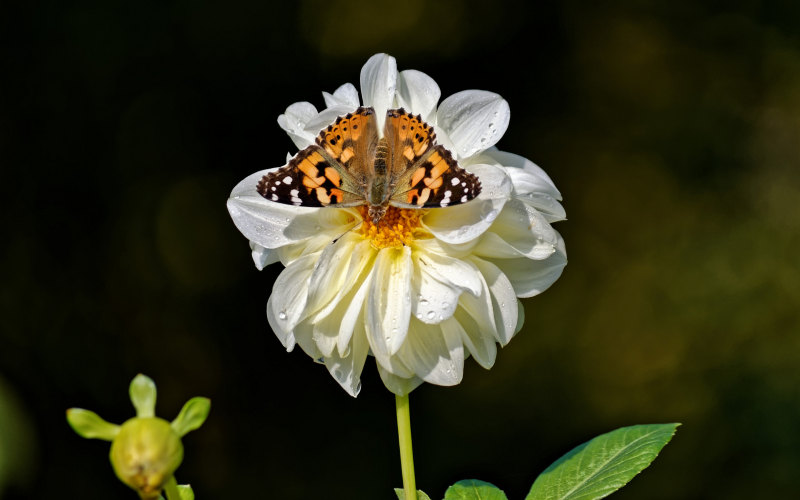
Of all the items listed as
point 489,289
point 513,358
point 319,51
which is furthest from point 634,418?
point 489,289

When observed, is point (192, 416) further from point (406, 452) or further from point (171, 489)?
point (406, 452)

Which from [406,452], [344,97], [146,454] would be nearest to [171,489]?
[146,454]

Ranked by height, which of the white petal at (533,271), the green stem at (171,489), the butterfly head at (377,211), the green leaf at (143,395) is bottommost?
the green stem at (171,489)

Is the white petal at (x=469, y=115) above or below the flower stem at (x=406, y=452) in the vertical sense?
above

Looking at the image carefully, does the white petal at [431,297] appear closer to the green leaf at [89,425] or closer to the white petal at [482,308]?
the white petal at [482,308]

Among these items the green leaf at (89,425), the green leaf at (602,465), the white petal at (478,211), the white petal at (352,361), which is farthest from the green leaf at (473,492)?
the green leaf at (89,425)

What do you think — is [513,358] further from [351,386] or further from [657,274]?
[351,386]

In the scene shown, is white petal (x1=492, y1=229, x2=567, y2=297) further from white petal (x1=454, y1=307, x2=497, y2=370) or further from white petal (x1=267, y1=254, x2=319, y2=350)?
white petal (x1=267, y1=254, x2=319, y2=350)
